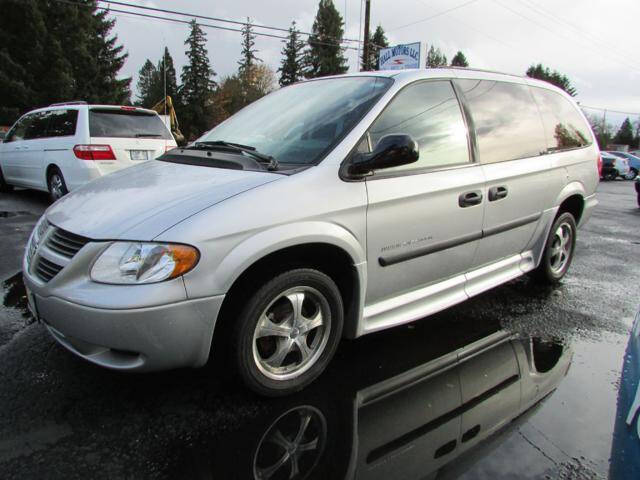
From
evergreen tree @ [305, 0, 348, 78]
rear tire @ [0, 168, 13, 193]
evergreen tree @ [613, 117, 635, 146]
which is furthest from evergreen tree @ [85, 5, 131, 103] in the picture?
evergreen tree @ [613, 117, 635, 146]

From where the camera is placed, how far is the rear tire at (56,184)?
25.3ft

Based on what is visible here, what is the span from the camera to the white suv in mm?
7211

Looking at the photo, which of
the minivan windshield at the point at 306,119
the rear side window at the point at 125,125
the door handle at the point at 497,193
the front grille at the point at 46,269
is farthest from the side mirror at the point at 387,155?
the rear side window at the point at 125,125

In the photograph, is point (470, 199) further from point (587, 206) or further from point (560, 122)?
point (587, 206)

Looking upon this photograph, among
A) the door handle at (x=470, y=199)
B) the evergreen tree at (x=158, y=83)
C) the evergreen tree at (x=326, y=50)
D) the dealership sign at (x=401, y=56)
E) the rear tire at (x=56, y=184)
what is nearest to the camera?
the door handle at (x=470, y=199)

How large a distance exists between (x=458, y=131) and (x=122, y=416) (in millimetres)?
2634

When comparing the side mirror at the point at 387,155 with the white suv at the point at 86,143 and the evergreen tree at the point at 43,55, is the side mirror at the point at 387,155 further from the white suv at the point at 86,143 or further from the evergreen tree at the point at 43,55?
the evergreen tree at the point at 43,55

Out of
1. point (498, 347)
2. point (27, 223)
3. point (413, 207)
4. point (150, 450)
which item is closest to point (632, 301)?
point (498, 347)

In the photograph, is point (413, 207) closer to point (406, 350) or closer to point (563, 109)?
point (406, 350)

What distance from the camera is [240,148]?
3.03 meters

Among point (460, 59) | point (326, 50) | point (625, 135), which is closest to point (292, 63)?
point (326, 50)

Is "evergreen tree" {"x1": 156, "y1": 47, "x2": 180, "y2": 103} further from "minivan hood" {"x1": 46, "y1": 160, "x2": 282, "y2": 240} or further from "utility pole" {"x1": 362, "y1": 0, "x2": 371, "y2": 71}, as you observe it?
"minivan hood" {"x1": 46, "y1": 160, "x2": 282, "y2": 240}

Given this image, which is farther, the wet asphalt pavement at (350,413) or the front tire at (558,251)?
the front tire at (558,251)

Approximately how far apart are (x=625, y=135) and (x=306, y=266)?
317 ft
